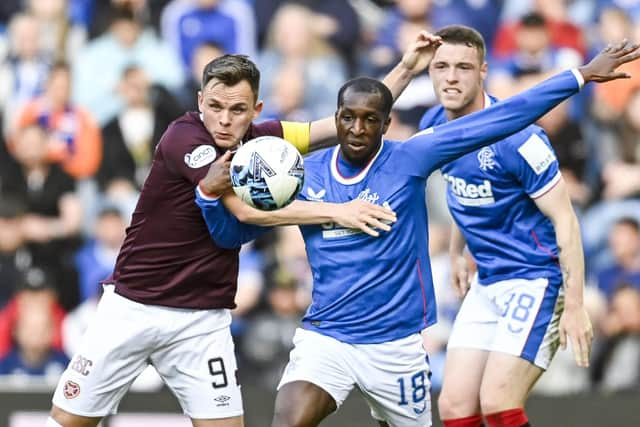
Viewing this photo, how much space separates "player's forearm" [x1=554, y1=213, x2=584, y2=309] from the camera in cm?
650

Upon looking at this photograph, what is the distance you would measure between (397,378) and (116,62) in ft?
18.3

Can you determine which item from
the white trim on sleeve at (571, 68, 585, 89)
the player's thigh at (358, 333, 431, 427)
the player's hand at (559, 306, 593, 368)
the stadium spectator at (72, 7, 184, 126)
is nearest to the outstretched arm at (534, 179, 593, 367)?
the player's hand at (559, 306, 593, 368)

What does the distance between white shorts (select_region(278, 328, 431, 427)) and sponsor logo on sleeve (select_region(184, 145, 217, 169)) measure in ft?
3.18

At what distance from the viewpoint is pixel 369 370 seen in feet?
20.4

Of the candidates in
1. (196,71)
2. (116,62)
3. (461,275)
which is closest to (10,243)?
(116,62)

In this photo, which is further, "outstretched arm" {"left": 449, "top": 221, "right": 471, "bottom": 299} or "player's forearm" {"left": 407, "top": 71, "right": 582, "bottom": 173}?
"outstretched arm" {"left": 449, "top": 221, "right": 471, "bottom": 299}

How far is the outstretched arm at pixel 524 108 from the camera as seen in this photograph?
19.5 feet

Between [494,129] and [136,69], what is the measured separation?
549 centimetres

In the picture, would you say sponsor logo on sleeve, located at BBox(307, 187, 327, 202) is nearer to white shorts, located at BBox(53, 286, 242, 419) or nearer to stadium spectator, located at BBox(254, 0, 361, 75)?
white shorts, located at BBox(53, 286, 242, 419)

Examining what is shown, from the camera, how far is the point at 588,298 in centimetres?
992

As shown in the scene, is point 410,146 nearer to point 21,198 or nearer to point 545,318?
point 545,318

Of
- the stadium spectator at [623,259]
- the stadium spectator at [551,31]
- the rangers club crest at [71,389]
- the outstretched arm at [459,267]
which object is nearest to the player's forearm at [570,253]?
the outstretched arm at [459,267]

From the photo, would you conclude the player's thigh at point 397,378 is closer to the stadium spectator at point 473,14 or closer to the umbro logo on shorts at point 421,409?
Answer: the umbro logo on shorts at point 421,409

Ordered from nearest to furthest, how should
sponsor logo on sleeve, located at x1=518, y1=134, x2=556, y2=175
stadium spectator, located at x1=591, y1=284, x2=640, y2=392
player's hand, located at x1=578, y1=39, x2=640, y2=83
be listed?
player's hand, located at x1=578, y1=39, x2=640, y2=83 → sponsor logo on sleeve, located at x1=518, y1=134, x2=556, y2=175 → stadium spectator, located at x1=591, y1=284, x2=640, y2=392
